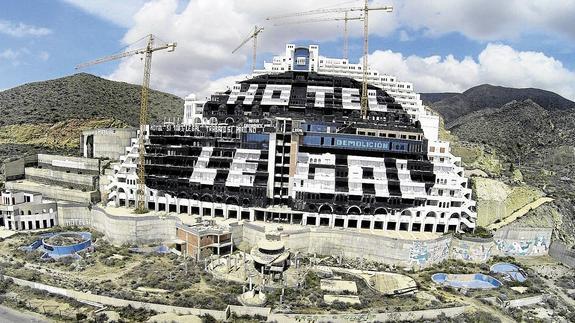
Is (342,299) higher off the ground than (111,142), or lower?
lower

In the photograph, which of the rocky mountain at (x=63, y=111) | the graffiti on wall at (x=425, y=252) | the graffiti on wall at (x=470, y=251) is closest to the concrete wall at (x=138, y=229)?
the graffiti on wall at (x=425, y=252)

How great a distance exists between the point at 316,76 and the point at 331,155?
174 feet

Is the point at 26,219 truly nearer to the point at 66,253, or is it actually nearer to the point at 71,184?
the point at 71,184

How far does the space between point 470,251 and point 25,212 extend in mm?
94478

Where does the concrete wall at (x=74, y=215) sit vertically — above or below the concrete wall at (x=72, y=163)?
below

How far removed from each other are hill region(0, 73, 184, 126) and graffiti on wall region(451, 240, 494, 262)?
431 feet

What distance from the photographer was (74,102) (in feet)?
531

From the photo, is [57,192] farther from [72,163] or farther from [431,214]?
[431,214]

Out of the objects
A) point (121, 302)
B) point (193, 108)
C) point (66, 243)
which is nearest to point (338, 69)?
point (193, 108)

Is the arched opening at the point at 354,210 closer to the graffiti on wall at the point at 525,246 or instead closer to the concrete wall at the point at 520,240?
the concrete wall at the point at 520,240

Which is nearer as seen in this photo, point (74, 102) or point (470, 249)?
point (470, 249)

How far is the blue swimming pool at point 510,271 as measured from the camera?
70875 mm

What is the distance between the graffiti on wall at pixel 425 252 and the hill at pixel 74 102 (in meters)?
128

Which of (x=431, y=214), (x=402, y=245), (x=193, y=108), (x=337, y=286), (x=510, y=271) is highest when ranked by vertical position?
(x=193, y=108)
